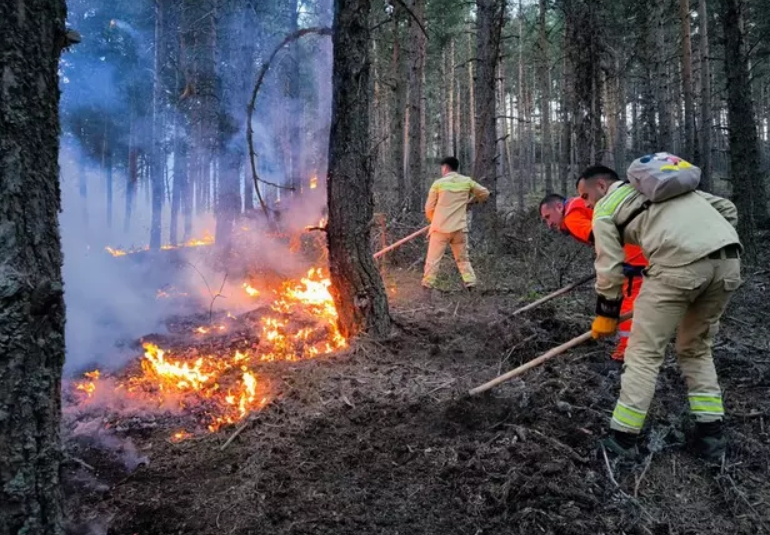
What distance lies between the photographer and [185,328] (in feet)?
24.8

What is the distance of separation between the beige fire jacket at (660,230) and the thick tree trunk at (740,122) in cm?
645

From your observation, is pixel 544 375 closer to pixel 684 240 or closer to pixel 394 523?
pixel 684 240

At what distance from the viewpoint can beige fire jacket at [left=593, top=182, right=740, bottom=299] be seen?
121 inches

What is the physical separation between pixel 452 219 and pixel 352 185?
3.17 m

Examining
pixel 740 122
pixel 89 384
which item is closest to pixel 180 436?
pixel 89 384

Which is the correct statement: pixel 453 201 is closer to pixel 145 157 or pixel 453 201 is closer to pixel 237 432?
pixel 237 432

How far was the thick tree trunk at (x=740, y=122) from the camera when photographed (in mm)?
8531

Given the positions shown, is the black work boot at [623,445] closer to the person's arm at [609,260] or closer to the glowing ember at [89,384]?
the person's arm at [609,260]

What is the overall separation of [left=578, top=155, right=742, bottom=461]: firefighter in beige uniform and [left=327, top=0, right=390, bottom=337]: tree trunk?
116 inches

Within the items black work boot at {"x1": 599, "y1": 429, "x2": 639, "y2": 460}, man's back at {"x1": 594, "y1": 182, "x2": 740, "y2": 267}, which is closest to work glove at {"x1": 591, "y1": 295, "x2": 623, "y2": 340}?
man's back at {"x1": 594, "y1": 182, "x2": 740, "y2": 267}

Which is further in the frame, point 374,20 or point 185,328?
point 374,20

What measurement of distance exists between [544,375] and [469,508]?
207 centimetres

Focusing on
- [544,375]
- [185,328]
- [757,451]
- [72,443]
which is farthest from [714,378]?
[185,328]

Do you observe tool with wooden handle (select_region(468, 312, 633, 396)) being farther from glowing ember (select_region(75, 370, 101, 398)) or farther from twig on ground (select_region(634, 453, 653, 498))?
glowing ember (select_region(75, 370, 101, 398))
